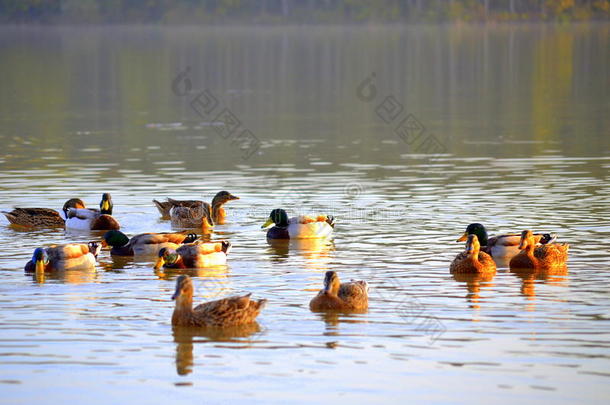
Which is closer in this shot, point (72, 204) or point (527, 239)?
point (527, 239)

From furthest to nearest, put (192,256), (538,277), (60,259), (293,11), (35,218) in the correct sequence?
1. (293,11)
2. (35,218)
3. (192,256)
4. (60,259)
5. (538,277)

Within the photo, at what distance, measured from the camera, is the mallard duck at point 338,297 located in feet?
39.8

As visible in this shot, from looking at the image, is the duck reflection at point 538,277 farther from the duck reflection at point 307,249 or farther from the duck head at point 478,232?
the duck reflection at point 307,249

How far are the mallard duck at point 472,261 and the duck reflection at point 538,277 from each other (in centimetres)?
37

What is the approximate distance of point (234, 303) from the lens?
11.5 m

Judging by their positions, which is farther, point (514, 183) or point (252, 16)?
point (252, 16)

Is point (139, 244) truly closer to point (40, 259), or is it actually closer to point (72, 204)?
point (40, 259)

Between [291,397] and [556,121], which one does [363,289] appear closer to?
[291,397]

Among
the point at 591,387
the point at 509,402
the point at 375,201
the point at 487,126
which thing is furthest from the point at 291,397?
the point at 487,126

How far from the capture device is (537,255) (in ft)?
47.3

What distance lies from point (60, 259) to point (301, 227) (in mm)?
3758

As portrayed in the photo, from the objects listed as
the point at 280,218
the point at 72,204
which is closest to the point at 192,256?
the point at 280,218

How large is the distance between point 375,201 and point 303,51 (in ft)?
184

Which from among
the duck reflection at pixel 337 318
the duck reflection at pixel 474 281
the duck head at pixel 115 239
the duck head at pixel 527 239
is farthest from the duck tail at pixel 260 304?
the duck head at pixel 115 239
